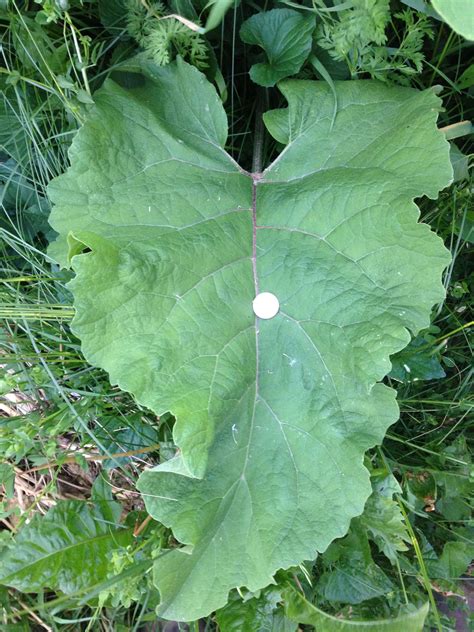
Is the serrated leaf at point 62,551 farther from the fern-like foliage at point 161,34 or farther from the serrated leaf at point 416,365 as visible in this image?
the fern-like foliage at point 161,34

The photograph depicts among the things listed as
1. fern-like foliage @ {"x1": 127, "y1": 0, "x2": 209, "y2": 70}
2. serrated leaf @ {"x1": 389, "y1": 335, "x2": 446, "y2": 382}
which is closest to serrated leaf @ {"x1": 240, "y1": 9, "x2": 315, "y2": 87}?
fern-like foliage @ {"x1": 127, "y1": 0, "x2": 209, "y2": 70}

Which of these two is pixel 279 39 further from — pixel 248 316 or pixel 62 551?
pixel 62 551

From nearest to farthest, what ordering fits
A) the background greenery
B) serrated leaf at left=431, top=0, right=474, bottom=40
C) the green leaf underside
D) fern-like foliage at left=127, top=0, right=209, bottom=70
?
serrated leaf at left=431, top=0, right=474, bottom=40, the green leaf underside, fern-like foliage at left=127, top=0, right=209, bottom=70, the background greenery

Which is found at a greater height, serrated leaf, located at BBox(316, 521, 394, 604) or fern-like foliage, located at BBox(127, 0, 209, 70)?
fern-like foliage, located at BBox(127, 0, 209, 70)

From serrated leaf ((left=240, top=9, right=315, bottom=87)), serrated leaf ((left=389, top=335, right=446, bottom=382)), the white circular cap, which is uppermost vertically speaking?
serrated leaf ((left=240, top=9, right=315, bottom=87))

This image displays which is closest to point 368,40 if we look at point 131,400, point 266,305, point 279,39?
point 279,39

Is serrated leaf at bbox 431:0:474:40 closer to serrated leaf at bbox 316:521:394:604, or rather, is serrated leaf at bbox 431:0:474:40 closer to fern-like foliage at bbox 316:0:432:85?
fern-like foliage at bbox 316:0:432:85
